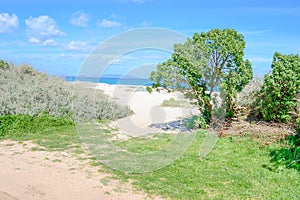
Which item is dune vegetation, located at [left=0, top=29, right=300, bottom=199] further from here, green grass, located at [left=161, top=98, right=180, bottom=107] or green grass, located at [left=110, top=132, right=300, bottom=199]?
green grass, located at [left=161, top=98, right=180, bottom=107]

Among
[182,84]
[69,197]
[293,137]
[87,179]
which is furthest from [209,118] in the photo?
[69,197]

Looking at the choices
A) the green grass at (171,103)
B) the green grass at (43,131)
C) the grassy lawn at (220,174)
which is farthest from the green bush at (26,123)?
the green grass at (171,103)

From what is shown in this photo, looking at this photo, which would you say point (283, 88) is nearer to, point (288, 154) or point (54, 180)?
point (288, 154)

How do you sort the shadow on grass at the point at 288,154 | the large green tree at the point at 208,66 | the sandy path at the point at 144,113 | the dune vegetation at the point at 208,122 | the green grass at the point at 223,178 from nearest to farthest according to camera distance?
1. the green grass at the point at 223,178
2. the dune vegetation at the point at 208,122
3. the shadow on grass at the point at 288,154
4. the large green tree at the point at 208,66
5. the sandy path at the point at 144,113

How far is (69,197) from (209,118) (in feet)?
17.6

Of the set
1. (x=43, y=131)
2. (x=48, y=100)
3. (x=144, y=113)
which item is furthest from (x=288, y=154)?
(x=48, y=100)

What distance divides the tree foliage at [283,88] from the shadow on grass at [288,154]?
3.38 ft

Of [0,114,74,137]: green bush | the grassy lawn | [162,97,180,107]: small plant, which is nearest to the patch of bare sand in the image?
the grassy lawn

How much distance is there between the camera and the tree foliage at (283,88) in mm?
7289

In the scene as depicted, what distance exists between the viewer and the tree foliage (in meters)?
7.29

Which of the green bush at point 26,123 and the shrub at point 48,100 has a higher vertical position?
the shrub at point 48,100

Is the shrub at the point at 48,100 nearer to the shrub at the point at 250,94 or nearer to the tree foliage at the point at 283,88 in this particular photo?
the shrub at the point at 250,94

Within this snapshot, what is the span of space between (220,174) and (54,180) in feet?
9.23

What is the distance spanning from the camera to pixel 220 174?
17.0 feet
